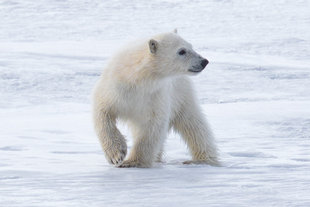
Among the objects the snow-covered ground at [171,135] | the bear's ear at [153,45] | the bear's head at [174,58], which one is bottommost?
the snow-covered ground at [171,135]

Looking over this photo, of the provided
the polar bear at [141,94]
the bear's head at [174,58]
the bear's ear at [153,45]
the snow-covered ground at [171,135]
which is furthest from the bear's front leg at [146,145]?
the bear's ear at [153,45]

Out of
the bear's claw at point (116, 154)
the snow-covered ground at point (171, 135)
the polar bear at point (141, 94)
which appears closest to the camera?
the snow-covered ground at point (171, 135)

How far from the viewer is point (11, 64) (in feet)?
35.4

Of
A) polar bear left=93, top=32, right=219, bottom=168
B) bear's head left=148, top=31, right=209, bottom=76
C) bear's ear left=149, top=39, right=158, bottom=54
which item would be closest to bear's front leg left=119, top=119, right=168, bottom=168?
polar bear left=93, top=32, right=219, bottom=168

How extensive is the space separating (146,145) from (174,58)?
A: 0.62 meters

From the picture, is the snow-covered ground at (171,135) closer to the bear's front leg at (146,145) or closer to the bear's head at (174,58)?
the bear's front leg at (146,145)

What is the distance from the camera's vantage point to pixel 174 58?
15.5 feet

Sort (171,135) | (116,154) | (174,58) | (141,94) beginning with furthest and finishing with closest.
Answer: (171,135) < (174,58) < (141,94) < (116,154)

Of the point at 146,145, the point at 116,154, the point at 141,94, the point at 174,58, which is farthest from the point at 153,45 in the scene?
the point at 116,154

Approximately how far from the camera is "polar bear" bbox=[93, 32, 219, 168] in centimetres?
459

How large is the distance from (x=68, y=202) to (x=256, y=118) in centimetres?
471

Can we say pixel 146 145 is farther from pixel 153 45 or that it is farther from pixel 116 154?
pixel 153 45

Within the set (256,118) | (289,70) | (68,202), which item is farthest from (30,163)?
(289,70)

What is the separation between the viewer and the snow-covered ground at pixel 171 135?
332 centimetres
